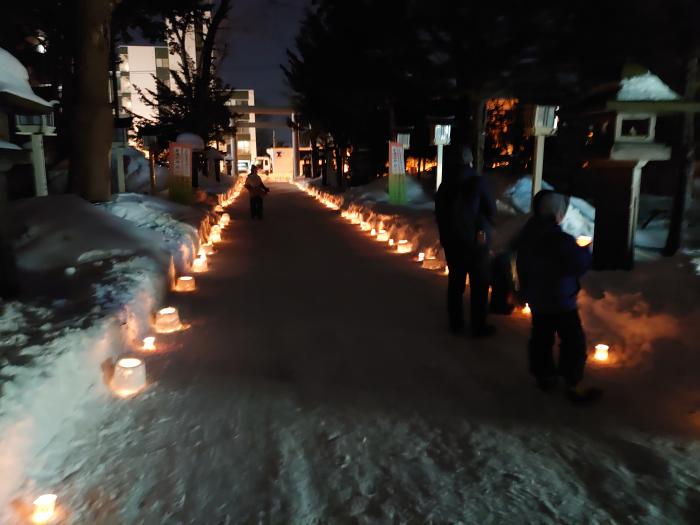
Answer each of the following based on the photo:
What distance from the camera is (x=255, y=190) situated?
1688 centimetres

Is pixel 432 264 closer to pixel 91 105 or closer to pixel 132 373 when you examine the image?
pixel 132 373

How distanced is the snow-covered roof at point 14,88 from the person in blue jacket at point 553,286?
16.3 ft

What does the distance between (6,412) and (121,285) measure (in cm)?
285

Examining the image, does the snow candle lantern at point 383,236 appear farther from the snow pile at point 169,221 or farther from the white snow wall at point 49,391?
the white snow wall at point 49,391

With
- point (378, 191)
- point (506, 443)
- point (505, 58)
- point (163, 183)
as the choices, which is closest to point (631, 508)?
point (506, 443)

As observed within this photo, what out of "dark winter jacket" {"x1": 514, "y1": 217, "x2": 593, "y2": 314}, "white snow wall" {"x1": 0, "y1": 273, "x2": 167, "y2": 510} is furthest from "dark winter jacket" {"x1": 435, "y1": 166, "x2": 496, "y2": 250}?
"white snow wall" {"x1": 0, "y1": 273, "x2": 167, "y2": 510}

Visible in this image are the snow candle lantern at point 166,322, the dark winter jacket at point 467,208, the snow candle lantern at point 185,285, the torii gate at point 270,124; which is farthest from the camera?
the torii gate at point 270,124

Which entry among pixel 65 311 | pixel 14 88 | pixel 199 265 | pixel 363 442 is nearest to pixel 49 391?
pixel 65 311

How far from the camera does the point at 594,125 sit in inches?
254

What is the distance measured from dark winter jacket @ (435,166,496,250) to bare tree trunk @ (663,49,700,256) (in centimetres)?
453

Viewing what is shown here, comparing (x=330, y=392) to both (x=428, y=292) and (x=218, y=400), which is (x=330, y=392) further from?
(x=428, y=292)

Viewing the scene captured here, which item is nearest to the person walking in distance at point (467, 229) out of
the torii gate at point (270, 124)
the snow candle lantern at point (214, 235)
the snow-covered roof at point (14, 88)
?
the snow-covered roof at point (14, 88)

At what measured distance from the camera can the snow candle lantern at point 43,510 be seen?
2.73 meters

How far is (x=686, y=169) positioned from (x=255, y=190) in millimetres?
11656
